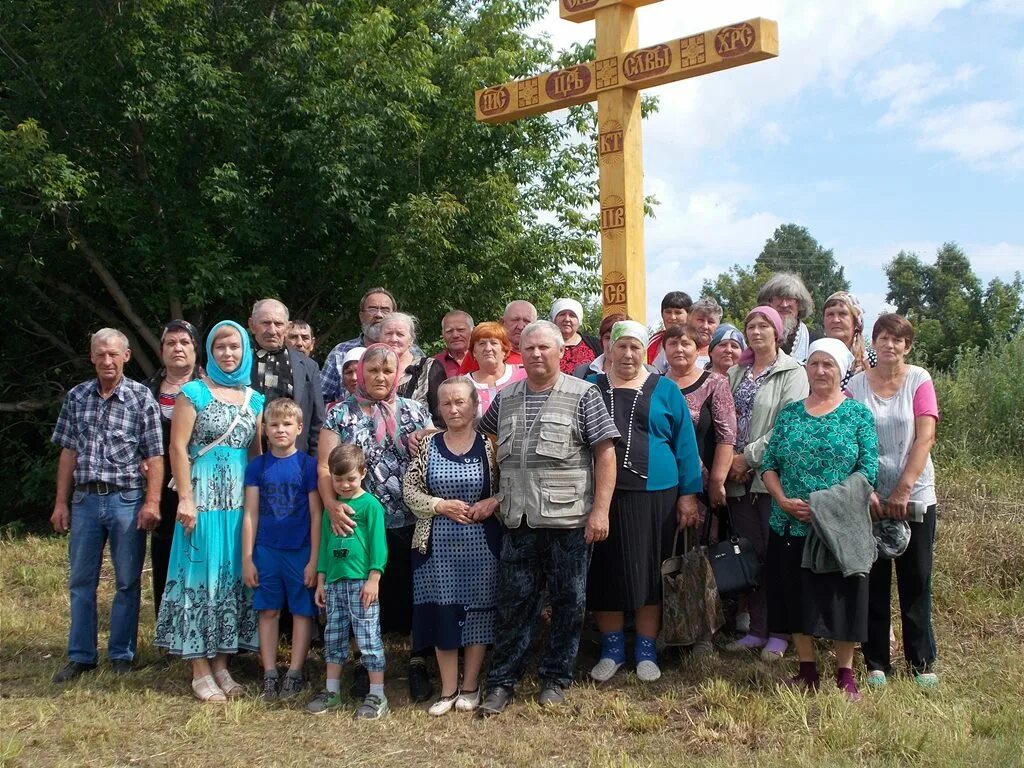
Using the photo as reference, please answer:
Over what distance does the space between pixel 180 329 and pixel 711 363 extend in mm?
2924

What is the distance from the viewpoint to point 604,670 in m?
5.09

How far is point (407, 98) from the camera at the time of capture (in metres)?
10.6

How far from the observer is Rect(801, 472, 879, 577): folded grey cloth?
4.48 metres

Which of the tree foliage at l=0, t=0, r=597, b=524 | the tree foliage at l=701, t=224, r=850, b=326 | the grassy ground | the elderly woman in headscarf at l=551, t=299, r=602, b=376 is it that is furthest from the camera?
the tree foliage at l=701, t=224, r=850, b=326

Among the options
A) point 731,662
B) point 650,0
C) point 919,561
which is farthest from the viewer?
point 650,0

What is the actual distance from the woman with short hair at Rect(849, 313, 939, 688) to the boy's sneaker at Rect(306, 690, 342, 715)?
2.53 meters

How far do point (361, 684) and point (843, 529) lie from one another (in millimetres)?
2474

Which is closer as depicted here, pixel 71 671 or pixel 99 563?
pixel 71 671

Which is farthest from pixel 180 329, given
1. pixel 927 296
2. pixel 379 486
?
pixel 927 296

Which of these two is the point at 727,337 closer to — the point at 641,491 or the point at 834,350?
the point at 834,350

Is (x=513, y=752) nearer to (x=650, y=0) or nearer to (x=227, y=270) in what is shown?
(x=650, y=0)

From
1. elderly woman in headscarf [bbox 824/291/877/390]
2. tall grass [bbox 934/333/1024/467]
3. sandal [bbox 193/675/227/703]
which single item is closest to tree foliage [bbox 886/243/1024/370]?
tall grass [bbox 934/333/1024/467]

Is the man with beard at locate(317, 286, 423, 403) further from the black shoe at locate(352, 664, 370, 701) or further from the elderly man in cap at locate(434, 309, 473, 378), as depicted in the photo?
the black shoe at locate(352, 664, 370, 701)

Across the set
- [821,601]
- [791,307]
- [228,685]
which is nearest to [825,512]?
[821,601]
